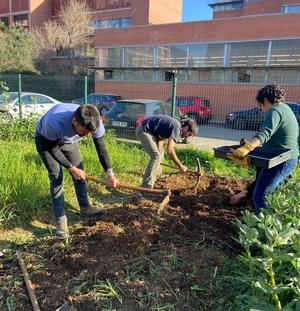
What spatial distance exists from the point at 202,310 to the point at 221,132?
7.27 meters

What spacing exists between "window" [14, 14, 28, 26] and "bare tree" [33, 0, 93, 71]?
27.1 ft

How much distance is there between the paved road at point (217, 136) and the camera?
866 centimetres

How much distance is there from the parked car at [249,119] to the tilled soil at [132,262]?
479cm

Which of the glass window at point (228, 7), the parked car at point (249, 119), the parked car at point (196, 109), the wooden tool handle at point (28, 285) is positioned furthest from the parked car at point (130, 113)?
the glass window at point (228, 7)

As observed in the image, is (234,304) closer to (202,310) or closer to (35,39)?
(202,310)

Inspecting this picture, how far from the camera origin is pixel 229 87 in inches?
615

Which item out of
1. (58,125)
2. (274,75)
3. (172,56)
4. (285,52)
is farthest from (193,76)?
(58,125)

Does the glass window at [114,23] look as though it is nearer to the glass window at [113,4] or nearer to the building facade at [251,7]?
the glass window at [113,4]

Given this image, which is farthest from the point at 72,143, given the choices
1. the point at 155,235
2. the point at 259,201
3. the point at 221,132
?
the point at 221,132

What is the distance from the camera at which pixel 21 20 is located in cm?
4459

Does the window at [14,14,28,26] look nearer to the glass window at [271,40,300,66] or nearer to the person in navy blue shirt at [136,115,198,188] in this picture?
the glass window at [271,40,300,66]

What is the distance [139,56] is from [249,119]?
67.8 ft

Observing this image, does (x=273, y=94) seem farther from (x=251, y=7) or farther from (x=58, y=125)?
(x=251, y=7)

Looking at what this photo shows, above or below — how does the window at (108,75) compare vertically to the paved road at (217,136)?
above
